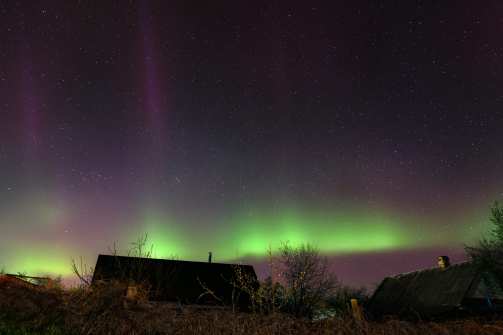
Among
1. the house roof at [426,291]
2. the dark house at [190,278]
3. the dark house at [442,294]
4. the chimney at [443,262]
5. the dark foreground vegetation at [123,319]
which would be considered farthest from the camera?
the dark house at [190,278]

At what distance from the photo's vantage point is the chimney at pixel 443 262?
27.0 metres

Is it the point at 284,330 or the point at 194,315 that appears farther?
the point at 194,315

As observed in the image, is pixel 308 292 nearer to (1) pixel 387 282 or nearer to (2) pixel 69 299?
(1) pixel 387 282

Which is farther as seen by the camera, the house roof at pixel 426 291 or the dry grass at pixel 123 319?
the house roof at pixel 426 291

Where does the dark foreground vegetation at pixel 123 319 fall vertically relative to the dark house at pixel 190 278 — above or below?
below

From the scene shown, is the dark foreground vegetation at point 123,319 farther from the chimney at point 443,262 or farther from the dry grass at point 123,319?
the chimney at point 443,262

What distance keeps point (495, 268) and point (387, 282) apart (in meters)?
10.1

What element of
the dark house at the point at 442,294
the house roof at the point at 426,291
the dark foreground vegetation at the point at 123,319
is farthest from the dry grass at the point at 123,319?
the house roof at the point at 426,291

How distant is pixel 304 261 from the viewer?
34281 mm

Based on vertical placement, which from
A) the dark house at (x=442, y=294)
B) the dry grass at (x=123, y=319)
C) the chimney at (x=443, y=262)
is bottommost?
the dry grass at (x=123, y=319)

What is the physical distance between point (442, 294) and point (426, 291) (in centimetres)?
201

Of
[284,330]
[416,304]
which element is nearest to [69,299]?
[284,330]

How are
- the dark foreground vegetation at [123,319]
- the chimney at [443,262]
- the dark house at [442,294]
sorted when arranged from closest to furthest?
the dark foreground vegetation at [123,319] → the dark house at [442,294] → the chimney at [443,262]

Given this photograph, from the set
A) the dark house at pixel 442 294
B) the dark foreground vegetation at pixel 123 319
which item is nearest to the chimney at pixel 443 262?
the dark house at pixel 442 294
